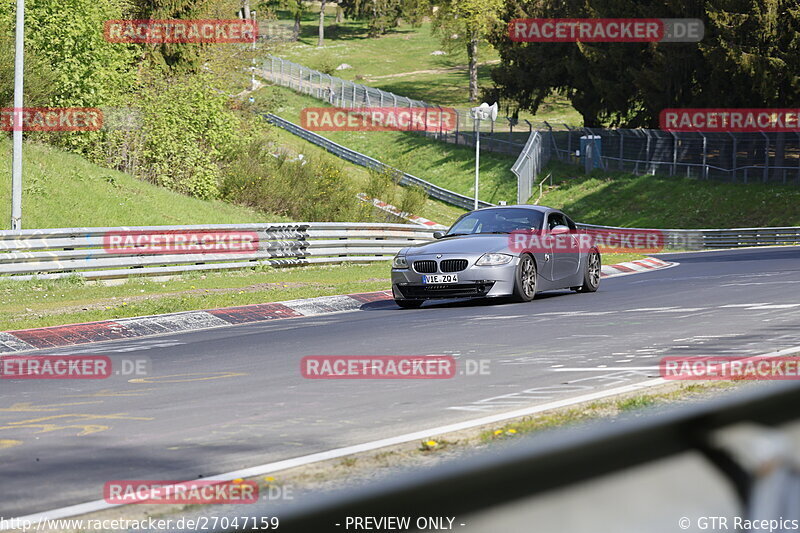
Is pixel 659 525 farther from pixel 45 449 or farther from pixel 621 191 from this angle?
pixel 621 191

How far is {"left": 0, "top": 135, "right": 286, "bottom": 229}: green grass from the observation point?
26984 millimetres

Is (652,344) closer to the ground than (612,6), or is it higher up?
closer to the ground

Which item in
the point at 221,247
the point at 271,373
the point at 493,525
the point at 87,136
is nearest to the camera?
the point at 493,525

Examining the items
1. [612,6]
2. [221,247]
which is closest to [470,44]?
[612,6]

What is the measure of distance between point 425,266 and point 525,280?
1566 mm

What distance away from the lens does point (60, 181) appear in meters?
29.1

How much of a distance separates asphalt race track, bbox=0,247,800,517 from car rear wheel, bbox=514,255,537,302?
0.62 ft

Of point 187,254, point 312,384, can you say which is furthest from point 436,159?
point 312,384

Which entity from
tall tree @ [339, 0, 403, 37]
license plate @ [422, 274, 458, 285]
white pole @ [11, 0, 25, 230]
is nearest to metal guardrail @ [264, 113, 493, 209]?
white pole @ [11, 0, 25, 230]

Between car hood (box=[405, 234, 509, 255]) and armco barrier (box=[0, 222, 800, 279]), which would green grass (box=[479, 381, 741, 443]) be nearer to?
car hood (box=[405, 234, 509, 255])

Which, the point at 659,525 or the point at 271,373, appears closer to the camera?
the point at 659,525

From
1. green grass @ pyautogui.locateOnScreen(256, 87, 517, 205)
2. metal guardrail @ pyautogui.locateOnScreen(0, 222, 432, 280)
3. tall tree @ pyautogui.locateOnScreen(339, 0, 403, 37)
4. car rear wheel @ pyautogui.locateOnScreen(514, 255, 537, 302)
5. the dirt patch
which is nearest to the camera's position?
the dirt patch

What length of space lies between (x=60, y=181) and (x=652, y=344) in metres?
21.9

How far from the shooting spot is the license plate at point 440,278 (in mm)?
15836
